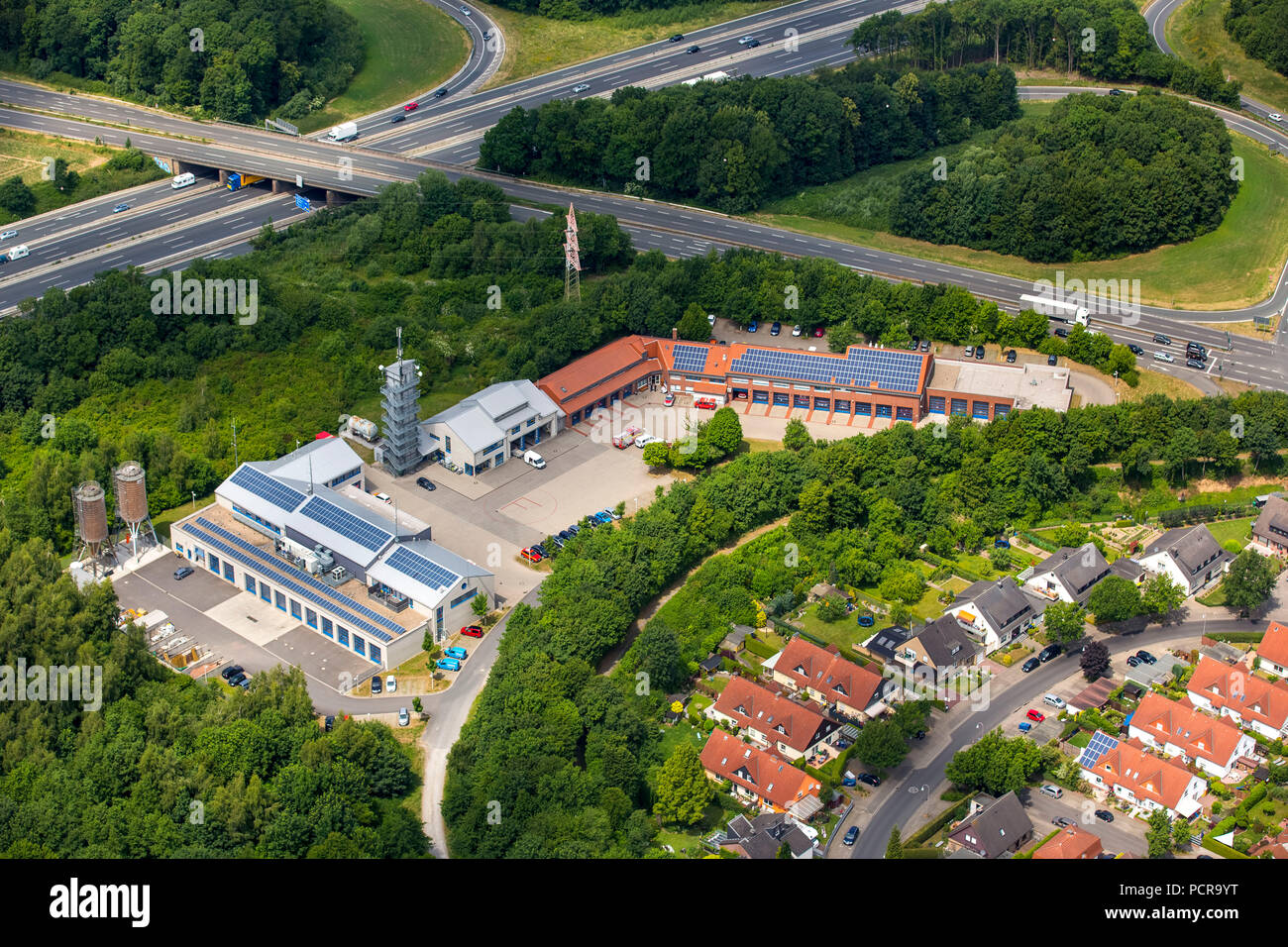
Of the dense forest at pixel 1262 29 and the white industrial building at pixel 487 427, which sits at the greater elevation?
the dense forest at pixel 1262 29

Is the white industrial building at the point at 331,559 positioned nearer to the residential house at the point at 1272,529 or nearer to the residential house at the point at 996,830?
the residential house at the point at 996,830

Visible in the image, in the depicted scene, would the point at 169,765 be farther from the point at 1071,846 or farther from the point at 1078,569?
the point at 1078,569

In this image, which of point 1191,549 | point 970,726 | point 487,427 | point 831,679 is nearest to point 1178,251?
point 1191,549

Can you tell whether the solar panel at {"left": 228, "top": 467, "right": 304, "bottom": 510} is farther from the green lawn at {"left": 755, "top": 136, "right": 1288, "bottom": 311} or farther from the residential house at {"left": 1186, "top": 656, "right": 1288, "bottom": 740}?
the green lawn at {"left": 755, "top": 136, "right": 1288, "bottom": 311}

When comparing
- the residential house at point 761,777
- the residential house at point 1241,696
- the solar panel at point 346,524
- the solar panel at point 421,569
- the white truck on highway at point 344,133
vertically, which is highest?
the white truck on highway at point 344,133

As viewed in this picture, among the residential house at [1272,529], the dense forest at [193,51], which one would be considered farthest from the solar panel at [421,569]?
the dense forest at [193,51]
